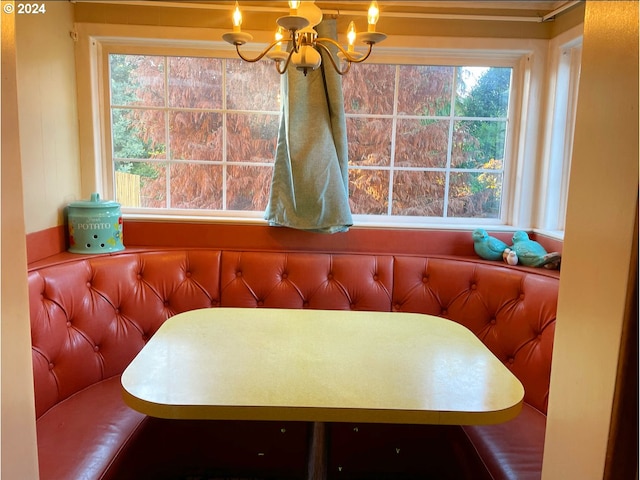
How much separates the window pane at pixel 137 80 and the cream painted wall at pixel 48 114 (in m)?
0.19

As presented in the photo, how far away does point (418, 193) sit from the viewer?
2332mm

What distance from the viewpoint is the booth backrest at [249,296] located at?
163cm

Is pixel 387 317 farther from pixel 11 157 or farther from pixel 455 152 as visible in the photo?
pixel 11 157

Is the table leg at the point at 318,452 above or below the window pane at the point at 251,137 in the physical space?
below

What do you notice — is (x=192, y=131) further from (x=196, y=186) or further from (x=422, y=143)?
(x=422, y=143)

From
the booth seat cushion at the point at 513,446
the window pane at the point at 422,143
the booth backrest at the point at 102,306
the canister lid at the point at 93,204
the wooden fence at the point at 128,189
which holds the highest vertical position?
the window pane at the point at 422,143

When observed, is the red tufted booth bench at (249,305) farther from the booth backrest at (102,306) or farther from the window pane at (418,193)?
the window pane at (418,193)

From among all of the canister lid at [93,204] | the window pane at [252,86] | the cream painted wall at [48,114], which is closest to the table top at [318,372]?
the canister lid at [93,204]

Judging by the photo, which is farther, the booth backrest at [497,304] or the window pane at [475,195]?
the window pane at [475,195]

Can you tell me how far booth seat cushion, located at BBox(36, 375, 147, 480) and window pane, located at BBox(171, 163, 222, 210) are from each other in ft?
3.24

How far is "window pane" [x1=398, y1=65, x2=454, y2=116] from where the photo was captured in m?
2.25

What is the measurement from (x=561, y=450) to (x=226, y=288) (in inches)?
65.2

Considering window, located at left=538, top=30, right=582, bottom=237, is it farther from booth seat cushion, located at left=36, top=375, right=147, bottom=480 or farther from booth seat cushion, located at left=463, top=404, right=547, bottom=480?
booth seat cushion, located at left=36, top=375, right=147, bottom=480
